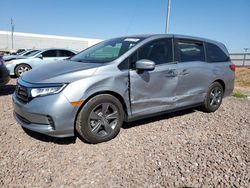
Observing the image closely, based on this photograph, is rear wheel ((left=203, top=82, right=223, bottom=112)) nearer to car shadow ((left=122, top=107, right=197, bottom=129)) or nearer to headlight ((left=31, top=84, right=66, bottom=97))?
car shadow ((left=122, top=107, right=197, bottom=129))

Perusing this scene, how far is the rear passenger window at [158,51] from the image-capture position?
3.68 metres

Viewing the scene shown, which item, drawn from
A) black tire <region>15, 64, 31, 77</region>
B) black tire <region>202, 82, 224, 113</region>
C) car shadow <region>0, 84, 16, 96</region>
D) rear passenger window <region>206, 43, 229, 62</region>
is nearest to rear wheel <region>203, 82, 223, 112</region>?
black tire <region>202, 82, 224, 113</region>

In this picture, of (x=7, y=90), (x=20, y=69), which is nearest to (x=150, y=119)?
(x=7, y=90)

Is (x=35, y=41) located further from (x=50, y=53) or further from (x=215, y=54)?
(x=215, y=54)

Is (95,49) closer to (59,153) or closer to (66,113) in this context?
(66,113)

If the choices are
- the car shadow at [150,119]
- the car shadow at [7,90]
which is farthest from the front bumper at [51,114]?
the car shadow at [7,90]

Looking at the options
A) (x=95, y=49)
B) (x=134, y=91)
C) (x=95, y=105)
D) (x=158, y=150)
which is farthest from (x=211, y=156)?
(x=95, y=49)

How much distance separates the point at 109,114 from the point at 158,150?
2.96 feet

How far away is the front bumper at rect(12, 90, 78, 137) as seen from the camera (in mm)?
2836

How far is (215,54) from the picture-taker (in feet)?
16.2

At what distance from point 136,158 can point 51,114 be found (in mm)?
1270

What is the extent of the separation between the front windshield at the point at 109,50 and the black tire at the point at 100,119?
692 millimetres

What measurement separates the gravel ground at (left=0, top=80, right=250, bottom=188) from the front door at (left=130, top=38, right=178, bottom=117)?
18.3 inches

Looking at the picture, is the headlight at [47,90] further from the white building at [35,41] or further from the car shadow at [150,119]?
the white building at [35,41]
